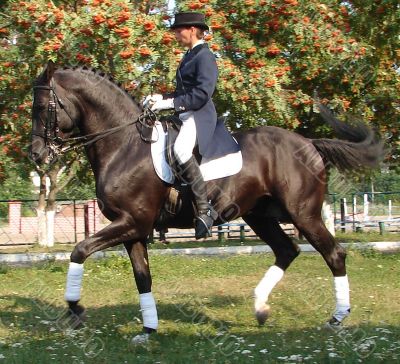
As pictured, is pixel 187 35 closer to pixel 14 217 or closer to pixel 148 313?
pixel 148 313

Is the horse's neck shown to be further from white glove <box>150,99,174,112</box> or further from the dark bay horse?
white glove <box>150,99,174,112</box>

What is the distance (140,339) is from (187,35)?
318 centimetres

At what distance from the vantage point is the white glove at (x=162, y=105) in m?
6.91

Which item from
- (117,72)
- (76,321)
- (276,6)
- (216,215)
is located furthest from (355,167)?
(276,6)

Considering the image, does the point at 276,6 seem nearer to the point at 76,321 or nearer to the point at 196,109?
the point at 196,109

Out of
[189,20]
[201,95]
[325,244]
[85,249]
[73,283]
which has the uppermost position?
[189,20]

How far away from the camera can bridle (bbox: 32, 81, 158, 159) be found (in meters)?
6.81

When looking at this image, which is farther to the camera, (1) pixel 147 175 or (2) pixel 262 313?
(2) pixel 262 313

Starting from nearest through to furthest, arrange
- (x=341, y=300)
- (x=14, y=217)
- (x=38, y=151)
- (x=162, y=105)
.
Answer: (x=38, y=151) < (x=162, y=105) < (x=341, y=300) < (x=14, y=217)

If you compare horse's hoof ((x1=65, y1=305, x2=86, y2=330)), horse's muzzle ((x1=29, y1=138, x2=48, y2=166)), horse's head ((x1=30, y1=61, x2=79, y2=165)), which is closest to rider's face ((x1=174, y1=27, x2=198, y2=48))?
horse's head ((x1=30, y1=61, x2=79, y2=165))

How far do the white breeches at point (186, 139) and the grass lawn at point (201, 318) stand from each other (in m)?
1.87

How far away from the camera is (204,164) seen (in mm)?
7062

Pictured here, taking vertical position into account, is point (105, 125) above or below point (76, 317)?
above

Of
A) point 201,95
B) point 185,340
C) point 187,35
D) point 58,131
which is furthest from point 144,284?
point 187,35
